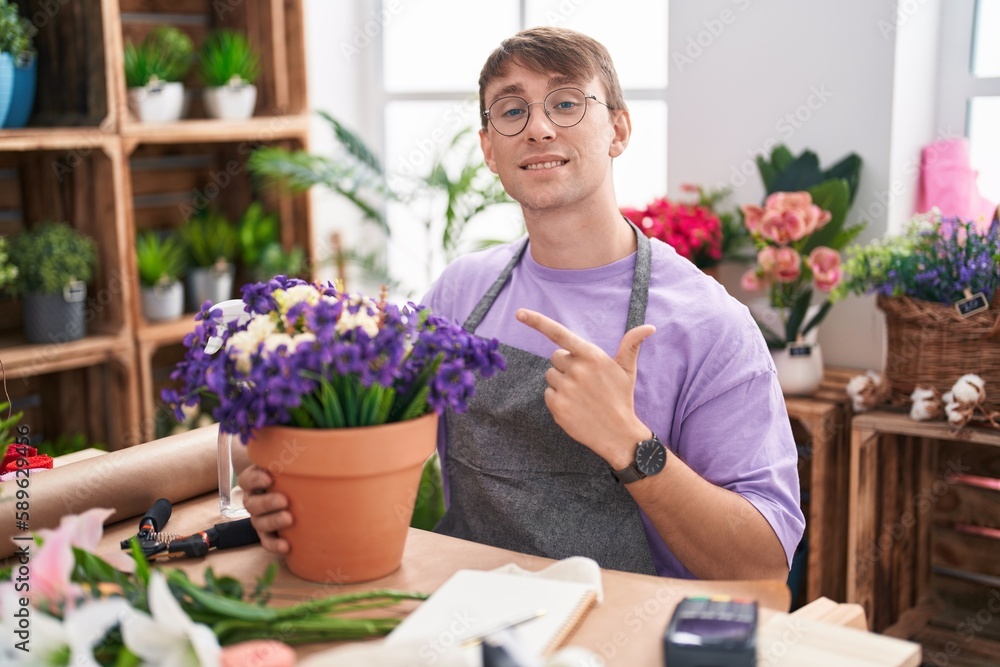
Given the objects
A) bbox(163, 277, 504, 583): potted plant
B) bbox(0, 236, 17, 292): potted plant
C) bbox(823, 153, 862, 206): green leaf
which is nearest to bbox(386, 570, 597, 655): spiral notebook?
bbox(163, 277, 504, 583): potted plant

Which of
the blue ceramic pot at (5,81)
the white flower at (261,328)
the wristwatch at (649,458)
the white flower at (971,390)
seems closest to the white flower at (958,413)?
the white flower at (971,390)

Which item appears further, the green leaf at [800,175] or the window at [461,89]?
the window at [461,89]

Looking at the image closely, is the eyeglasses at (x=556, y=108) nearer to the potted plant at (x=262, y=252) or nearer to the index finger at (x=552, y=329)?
the index finger at (x=552, y=329)

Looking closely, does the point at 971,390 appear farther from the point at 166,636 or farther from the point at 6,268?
the point at 6,268

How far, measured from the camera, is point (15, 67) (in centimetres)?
276

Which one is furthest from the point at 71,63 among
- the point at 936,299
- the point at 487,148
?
the point at 936,299

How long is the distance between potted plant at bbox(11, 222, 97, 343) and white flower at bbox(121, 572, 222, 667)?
2.13 metres

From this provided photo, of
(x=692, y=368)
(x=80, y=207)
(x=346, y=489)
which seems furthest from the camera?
(x=80, y=207)

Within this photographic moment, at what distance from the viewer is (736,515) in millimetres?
1426

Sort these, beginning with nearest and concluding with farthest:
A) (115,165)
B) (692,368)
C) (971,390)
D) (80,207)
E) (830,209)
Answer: (692,368)
(971,390)
(830,209)
(115,165)
(80,207)

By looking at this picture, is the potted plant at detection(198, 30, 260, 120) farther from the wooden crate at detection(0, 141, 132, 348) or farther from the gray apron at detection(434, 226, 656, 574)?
the gray apron at detection(434, 226, 656, 574)

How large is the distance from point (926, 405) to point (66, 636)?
187 centimetres

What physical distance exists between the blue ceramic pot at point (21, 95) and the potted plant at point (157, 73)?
0.90 feet

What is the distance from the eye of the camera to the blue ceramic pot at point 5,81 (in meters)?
2.64
